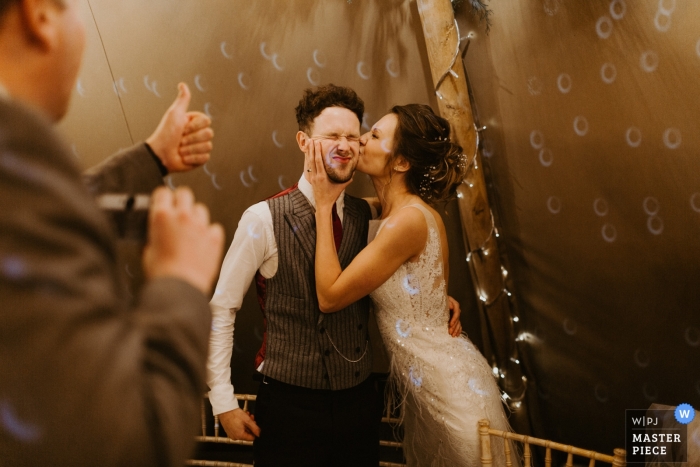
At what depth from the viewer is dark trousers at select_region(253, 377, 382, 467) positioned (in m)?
1.49

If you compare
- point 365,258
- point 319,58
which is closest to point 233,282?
point 365,258

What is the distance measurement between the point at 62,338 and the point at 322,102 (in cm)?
131

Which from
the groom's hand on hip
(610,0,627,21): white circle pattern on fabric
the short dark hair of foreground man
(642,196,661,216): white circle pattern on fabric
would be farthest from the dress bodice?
the short dark hair of foreground man

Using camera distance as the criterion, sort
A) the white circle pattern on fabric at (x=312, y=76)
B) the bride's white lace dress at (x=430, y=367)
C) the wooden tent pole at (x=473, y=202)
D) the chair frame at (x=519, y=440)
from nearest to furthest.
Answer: the chair frame at (x=519, y=440)
the bride's white lace dress at (x=430, y=367)
the wooden tent pole at (x=473, y=202)
the white circle pattern on fabric at (x=312, y=76)

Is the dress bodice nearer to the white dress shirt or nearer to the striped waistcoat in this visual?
the striped waistcoat

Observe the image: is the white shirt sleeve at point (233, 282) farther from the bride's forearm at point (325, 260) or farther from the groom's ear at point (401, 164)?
the groom's ear at point (401, 164)

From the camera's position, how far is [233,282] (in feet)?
4.83

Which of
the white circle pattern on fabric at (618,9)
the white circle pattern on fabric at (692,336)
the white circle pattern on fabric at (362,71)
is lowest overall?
the white circle pattern on fabric at (692,336)

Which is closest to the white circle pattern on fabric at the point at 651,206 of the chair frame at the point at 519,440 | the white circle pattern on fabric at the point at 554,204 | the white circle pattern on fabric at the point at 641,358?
the white circle pattern on fabric at the point at 554,204

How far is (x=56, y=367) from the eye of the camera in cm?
40

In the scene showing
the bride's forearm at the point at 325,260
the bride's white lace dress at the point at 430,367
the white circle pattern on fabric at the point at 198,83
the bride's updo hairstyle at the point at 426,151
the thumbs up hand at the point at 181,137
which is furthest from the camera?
the white circle pattern on fabric at the point at 198,83

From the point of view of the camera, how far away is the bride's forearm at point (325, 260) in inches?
55.9

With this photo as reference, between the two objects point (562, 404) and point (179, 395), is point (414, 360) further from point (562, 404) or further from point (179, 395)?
point (179, 395)

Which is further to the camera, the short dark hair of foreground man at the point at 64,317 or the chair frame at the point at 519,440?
the chair frame at the point at 519,440
